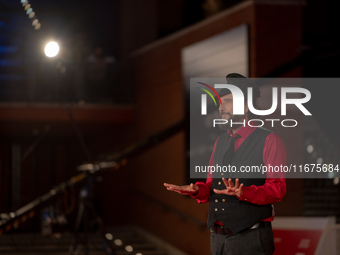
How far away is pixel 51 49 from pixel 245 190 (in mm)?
2556

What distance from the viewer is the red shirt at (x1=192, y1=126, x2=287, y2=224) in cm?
192

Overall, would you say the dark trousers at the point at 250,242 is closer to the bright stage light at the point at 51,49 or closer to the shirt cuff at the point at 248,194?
the shirt cuff at the point at 248,194

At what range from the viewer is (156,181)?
851cm

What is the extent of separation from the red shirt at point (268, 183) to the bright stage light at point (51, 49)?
2.28 metres

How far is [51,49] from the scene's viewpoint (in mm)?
3928

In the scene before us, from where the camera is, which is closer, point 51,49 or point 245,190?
point 245,190

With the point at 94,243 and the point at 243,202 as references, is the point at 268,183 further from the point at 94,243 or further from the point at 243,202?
the point at 94,243

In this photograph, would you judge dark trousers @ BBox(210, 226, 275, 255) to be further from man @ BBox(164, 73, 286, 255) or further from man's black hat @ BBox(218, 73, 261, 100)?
man's black hat @ BBox(218, 73, 261, 100)

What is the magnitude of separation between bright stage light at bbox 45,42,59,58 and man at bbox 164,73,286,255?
2193mm

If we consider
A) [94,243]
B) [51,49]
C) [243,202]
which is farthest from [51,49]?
[94,243]

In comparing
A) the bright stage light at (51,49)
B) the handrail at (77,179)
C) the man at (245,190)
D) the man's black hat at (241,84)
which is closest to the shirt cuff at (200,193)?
the man at (245,190)

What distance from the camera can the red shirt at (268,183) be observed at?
1.92 meters

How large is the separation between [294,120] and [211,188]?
332cm

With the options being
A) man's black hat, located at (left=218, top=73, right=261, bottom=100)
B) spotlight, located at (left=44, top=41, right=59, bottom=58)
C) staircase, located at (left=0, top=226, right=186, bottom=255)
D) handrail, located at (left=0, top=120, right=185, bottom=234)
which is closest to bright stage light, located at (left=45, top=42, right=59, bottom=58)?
spotlight, located at (left=44, top=41, right=59, bottom=58)
